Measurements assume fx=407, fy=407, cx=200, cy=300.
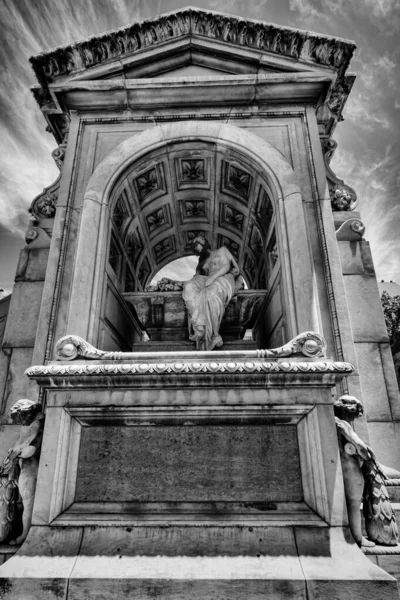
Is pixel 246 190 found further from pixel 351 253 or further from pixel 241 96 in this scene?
pixel 351 253

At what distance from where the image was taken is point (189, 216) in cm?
1041

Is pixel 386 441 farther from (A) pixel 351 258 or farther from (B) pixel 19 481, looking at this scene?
(B) pixel 19 481

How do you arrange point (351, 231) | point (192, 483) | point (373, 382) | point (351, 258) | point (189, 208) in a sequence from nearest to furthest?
point (192, 483), point (373, 382), point (351, 258), point (351, 231), point (189, 208)

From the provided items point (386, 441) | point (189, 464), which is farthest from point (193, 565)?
point (386, 441)

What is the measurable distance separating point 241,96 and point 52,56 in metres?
4.03

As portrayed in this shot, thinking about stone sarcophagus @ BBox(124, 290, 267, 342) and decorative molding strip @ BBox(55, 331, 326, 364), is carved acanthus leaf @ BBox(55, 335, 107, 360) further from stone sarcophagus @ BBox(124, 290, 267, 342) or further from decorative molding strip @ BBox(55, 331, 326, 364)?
stone sarcophagus @ BBox(124, 290, 267, 342)

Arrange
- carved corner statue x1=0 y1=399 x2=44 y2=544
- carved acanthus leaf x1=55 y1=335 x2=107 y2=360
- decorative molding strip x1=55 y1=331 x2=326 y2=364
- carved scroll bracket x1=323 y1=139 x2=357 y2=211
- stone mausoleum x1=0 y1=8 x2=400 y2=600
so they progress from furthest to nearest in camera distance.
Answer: carved scroll bracket x1=323 y1=139 x2=357 y2=211 → carved acanthus leaf x1=55 y1=335 x2=107 y2=360 → decorative molding strip x1=55 y1=331 x2=326 y2=364 → carved corner statue x1=0 y1=399 x2=44 y2=544 → stone mausoleum x1=0 y1=8 x2=400 y2=600

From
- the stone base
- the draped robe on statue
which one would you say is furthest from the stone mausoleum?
the draped robe on statue

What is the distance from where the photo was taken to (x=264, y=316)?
8.38 m

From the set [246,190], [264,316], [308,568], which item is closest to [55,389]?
[308,568]

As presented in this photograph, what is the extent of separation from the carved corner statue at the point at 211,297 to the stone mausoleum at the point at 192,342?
0.30m

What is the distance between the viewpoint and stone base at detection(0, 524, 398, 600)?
3.74m

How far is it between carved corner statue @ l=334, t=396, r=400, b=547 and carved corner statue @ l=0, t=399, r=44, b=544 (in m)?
3.53

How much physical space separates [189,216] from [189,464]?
7044 millimetres
